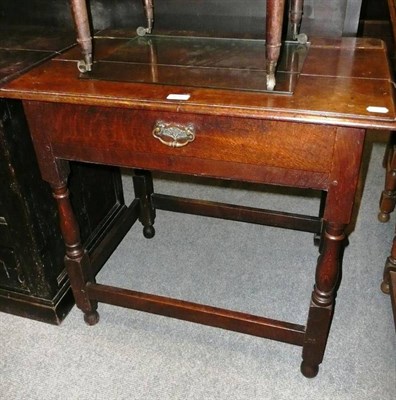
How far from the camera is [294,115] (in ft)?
3.36

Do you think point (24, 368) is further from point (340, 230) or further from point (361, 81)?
point (361, 81)

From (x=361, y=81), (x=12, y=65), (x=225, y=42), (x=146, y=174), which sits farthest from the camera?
(x=146, y=174)

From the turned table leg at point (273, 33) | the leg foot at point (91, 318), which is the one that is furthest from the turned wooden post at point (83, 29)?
the leg foot at point (91, 318)

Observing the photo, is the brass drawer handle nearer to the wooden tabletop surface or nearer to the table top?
the table top

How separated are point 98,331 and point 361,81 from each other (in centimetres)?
124

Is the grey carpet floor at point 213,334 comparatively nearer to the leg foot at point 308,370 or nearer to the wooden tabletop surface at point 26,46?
the leg foot at point 308,370

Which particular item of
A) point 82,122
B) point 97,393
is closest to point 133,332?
point 97,393

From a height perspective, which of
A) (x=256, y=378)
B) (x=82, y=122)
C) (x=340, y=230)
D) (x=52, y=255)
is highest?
(x=82, y=122)

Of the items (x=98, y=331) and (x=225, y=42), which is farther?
(x=98, y=331)

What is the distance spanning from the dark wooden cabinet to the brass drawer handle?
0.47m

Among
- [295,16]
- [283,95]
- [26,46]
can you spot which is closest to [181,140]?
[283,95]

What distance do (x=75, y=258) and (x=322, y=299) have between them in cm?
82

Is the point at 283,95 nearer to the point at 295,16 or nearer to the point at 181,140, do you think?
the point at 181,140

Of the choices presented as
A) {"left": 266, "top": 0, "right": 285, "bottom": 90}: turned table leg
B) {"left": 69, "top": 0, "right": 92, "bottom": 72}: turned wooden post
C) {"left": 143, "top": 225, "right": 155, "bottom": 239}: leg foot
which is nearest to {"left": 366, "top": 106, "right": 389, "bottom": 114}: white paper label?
{"left": 266, "top": 0, "right": 285, "bottom": 90}: turned table leg
